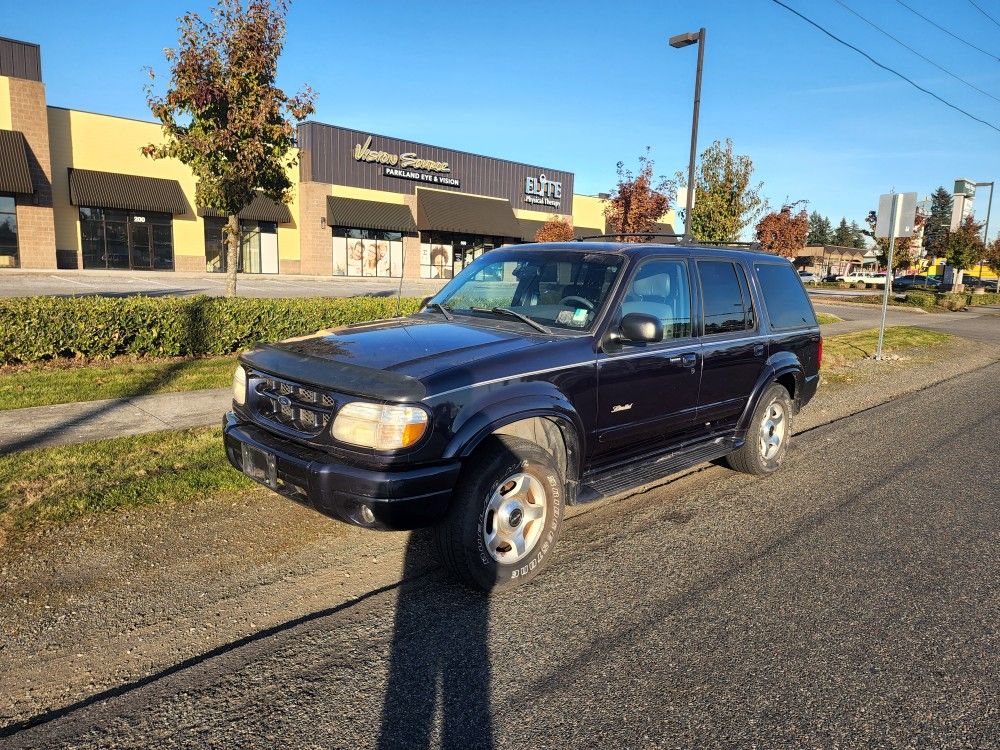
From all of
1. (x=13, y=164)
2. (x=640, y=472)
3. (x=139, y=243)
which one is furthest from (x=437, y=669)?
Answer: (x=139, y=243)

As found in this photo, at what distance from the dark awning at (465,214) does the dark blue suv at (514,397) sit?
123ft

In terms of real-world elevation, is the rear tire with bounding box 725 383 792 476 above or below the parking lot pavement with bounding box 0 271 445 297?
below

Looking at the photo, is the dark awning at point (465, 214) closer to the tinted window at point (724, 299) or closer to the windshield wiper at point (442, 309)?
the tinted window at point (724, 299)

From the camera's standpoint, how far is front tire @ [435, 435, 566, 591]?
341 centimetres

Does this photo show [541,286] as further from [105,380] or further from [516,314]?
[105,380]

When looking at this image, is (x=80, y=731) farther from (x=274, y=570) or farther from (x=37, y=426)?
(x=37, y=426)

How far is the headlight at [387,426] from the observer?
3215mm

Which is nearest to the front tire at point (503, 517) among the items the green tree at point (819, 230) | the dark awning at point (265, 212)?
the dark awning at point (265, 212)

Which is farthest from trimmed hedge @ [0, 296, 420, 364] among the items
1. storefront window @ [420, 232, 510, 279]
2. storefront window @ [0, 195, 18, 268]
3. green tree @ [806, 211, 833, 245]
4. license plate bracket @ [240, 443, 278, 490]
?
green tree @ [806, 211, 833, 245]

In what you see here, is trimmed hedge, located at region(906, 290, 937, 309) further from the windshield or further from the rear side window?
the windshield

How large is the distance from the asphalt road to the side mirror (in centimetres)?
132

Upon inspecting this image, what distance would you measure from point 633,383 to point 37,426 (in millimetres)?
5361

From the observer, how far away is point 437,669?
295 cm

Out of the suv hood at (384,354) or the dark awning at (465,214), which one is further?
the dark awning at (465,214)
